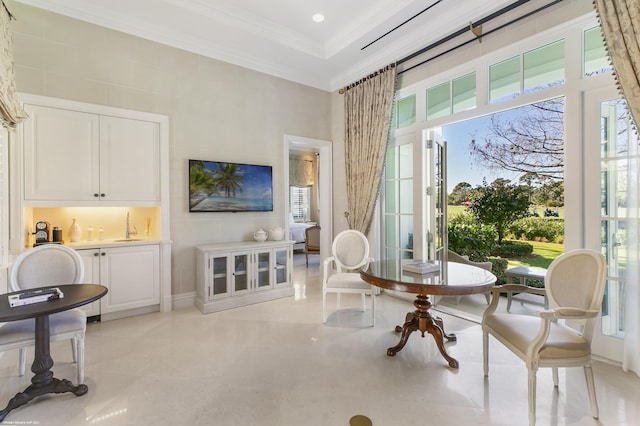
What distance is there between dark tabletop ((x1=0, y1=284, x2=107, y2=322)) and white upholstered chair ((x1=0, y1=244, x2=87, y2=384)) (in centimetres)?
21

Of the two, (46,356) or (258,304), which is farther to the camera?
(258,304)

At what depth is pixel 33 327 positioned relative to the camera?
201 centimetres

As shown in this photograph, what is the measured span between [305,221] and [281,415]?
7.70m

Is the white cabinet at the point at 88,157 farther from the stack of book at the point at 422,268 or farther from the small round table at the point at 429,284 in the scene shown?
the stack of book at the point at 422,268

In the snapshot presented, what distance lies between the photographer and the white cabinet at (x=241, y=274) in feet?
12.0

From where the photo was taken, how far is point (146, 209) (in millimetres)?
3838

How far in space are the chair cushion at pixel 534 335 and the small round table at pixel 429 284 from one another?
241mm

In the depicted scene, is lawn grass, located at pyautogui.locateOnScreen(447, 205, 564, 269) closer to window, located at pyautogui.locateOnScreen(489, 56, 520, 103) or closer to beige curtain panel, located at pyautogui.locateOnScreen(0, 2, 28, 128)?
window, located at pyautogui.locateOnScreen(489, 56, 520, 103)

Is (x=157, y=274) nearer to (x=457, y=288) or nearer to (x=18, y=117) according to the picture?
(x=18, y=117)

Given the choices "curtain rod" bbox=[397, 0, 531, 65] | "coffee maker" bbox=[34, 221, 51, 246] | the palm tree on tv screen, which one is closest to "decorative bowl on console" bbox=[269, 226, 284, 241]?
the palm tree on tv screen

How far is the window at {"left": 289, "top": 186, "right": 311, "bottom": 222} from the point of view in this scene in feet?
30.8

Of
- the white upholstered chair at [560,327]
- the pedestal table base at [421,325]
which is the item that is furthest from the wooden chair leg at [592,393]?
the pedestal table base at [421,325]

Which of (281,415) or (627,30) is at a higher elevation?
(627,30)

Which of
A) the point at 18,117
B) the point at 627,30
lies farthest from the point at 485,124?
the point at 18,117
